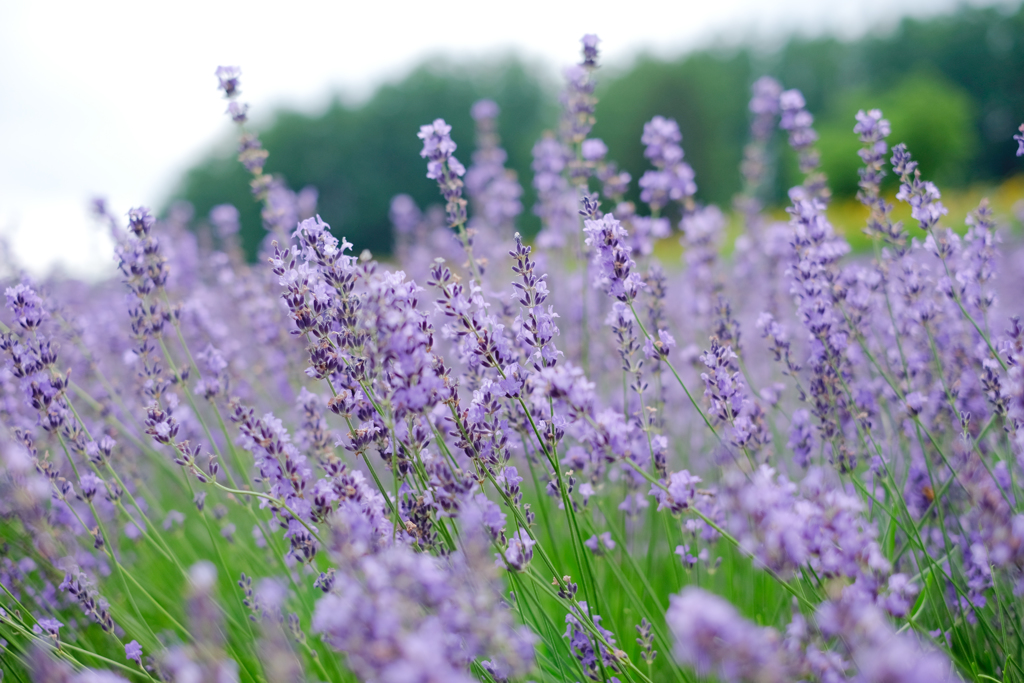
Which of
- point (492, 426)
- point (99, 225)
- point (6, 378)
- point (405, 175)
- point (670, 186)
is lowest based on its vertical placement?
point (6, 378)

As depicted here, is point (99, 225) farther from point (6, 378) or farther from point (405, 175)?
point (405, 175)

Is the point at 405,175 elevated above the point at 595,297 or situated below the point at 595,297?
above

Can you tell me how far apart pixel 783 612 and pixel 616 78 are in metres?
27.6

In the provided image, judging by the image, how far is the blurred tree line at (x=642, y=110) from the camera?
23.6 meters

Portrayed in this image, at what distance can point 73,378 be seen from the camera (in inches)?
155

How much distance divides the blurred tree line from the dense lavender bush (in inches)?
819

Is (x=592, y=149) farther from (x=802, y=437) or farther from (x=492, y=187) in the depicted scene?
(x=802, y=437)

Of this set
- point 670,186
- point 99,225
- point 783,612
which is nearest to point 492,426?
point 783,612

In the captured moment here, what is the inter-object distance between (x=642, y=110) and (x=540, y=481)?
2350 centimetres

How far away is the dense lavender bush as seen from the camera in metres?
1.05

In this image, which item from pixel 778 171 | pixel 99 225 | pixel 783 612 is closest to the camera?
pixel 783 612

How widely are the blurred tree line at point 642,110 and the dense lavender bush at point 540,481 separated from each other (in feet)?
68.2

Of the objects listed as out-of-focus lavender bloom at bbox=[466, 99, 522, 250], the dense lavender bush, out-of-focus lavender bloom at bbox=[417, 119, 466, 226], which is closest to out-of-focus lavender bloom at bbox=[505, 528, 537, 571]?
the dense lavender bush

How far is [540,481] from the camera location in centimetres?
242
